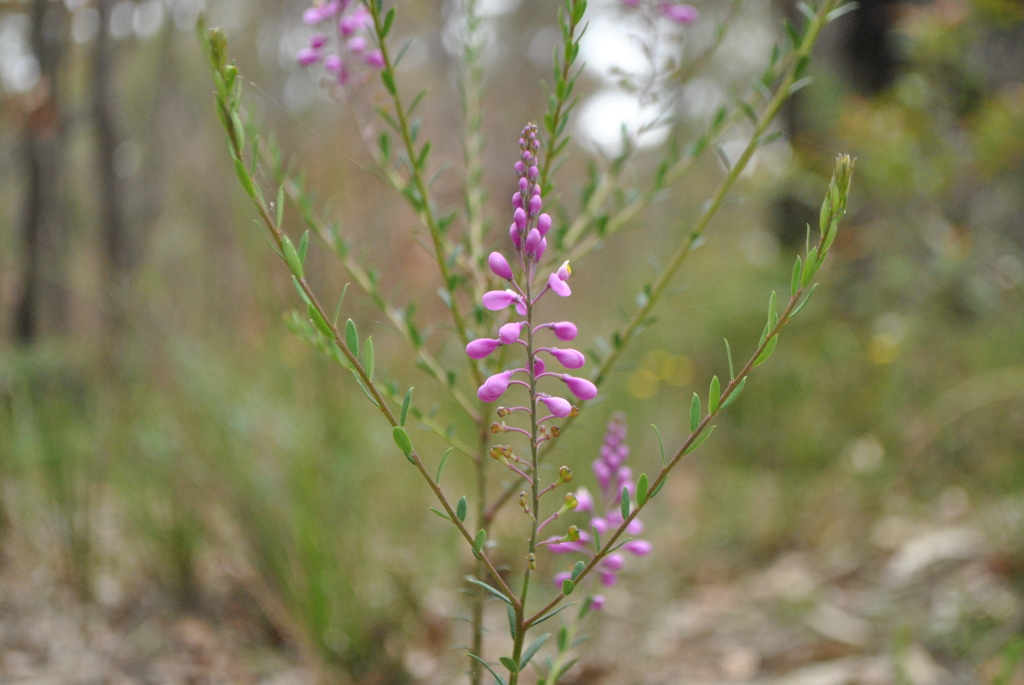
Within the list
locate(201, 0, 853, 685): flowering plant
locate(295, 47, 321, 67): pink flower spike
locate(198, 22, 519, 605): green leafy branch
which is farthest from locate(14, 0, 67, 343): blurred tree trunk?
→ locate(198, 22, 519, 605): green leafy branch

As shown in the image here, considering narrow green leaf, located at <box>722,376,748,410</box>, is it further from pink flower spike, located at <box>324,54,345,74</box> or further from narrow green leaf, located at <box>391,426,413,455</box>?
pink flower spike, located at <box>324,54,345,74</box>

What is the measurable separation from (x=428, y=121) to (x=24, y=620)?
4588mm

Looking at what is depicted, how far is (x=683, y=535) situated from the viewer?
3.20 meters

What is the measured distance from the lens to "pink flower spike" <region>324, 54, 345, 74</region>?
112 cm

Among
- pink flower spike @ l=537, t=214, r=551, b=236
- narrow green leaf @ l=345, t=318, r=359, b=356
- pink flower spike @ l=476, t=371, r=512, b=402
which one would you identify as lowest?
pink flower spike @ l=476, t=371, r=512, b=402

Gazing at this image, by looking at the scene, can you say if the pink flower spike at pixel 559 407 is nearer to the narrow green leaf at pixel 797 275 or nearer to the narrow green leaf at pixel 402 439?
the narrow green leaf at pixel 402 439

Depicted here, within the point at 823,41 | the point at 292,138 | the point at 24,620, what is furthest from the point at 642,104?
the point at 823,41

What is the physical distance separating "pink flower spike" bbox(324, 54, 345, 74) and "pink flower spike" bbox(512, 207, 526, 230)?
609 millimetres

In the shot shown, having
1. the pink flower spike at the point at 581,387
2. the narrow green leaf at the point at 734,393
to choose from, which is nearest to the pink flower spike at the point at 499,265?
the pink flower spike at the point at 581,387

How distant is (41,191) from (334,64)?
4538 millimetres

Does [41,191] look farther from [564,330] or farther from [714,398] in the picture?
[714,398]

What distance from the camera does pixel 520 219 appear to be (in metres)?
0.66

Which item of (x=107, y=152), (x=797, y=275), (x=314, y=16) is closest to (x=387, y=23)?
(x=314, y=16)

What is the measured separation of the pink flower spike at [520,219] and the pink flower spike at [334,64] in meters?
0.61
